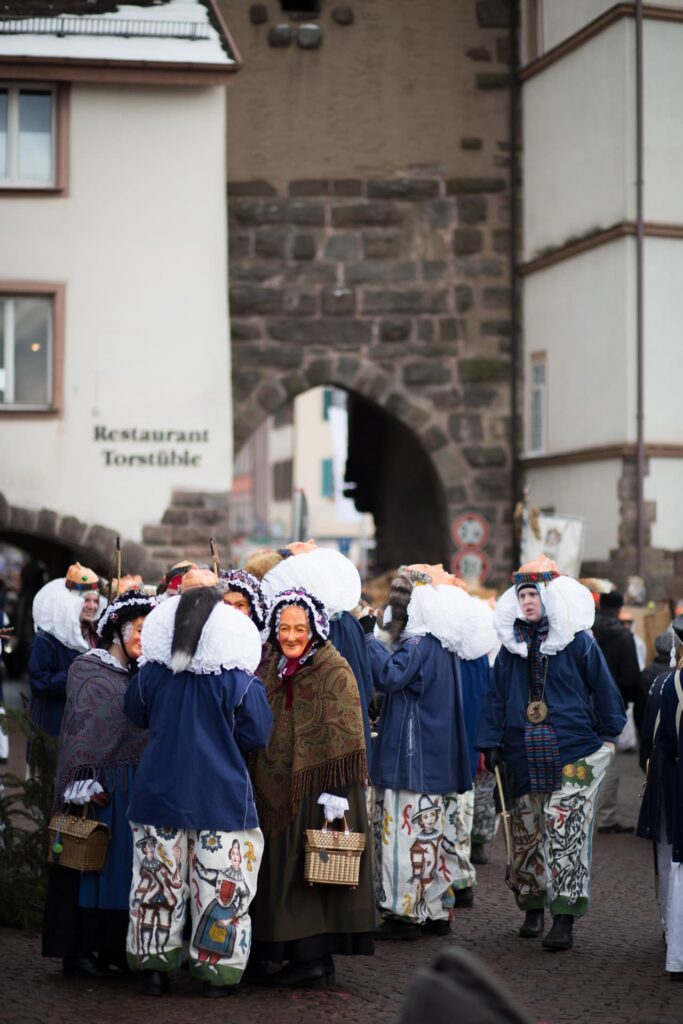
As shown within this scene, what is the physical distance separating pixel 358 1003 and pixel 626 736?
12219mm

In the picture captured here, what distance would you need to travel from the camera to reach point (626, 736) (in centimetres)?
1944

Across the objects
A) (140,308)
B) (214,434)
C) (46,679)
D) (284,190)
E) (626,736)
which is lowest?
(626,736)

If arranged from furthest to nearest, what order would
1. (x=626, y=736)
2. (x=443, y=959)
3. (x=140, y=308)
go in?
(x=140, y=308) → (x=626, y=736) → (x=443, y=959)

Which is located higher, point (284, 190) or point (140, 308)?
point (284, 190)

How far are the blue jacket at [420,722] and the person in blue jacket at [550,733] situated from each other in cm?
19

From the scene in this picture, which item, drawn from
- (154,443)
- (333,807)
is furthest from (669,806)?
(154,443)

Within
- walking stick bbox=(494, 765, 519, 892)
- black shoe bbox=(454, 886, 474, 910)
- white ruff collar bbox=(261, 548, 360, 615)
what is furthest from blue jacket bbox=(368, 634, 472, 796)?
white ruff collar bbox=(261, 548, 360, 615)

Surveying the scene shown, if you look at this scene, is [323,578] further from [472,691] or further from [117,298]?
[117,298]

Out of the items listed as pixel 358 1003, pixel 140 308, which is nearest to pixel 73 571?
pixel 358 1003

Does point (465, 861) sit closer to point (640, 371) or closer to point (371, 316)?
point (640, 371)

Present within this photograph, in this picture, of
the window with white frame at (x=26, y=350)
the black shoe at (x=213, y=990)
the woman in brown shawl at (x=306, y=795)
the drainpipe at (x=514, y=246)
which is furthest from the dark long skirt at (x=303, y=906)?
the drainpipe at (x=514, y=246)

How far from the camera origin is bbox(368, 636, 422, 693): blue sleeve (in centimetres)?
951

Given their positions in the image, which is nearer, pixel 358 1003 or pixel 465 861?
pixel 358 1003

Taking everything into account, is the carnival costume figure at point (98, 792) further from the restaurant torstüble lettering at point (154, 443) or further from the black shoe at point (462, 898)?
the restaurant torstüble lettering at point (154, 443)
